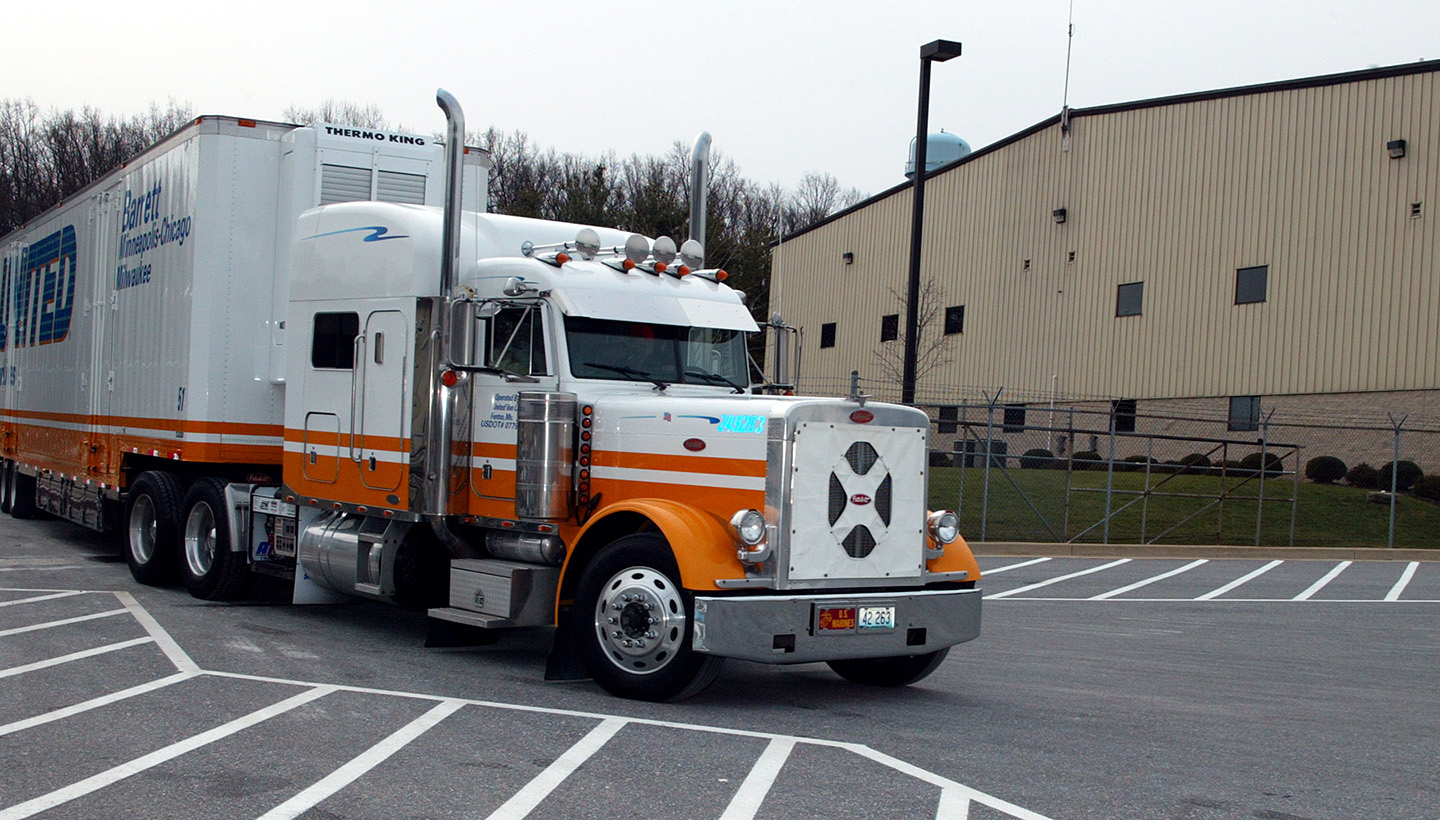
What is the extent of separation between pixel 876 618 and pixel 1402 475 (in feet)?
80.1

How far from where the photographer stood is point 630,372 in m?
9.16

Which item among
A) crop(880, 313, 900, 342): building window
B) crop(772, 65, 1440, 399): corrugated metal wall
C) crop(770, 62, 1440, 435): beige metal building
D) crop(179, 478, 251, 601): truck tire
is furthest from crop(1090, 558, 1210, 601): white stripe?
crop(880, 313, 900, 342): building window

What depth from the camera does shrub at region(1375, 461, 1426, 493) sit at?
28.2 m

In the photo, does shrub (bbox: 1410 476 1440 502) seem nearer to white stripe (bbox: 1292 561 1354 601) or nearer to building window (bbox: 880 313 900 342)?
white stripe (bbox: 1292 561 1354 601)

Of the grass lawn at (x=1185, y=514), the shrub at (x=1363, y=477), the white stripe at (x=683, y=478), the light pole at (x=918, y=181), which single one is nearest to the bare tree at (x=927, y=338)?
the grass lawn at (x=1185, y=514)

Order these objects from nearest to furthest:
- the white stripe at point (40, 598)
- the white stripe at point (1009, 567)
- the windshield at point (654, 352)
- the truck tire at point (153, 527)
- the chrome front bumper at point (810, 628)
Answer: the chrome front bumper at point (810, 628), the windshield at point (654, 352), the white stripe at point (40, 598), the truck tire at point (153, 527), the white stripe at point (1009, 567)

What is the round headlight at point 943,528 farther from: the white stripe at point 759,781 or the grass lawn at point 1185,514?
the grass lawn at point 1185,514

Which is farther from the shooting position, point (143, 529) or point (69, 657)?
point (143, 529)

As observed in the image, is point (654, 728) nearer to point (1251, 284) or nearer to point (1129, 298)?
point (1251, 284)

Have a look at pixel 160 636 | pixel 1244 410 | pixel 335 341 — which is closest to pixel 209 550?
pixel 160 636

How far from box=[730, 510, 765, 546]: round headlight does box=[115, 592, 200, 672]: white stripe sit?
3603 millimetres

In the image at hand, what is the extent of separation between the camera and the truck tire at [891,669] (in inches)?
346

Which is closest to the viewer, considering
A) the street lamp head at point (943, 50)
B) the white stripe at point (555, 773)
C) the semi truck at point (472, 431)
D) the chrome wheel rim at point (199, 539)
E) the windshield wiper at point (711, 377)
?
the white stripe at point (555, 773)

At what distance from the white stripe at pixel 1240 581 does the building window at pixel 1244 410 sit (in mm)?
11012
